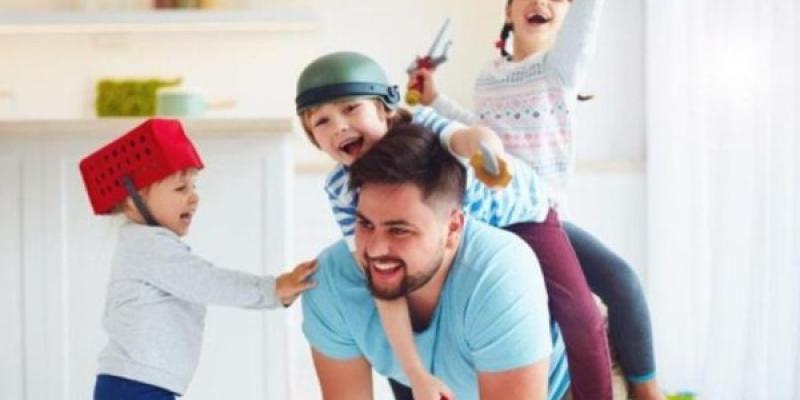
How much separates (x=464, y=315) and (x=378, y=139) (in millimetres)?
305

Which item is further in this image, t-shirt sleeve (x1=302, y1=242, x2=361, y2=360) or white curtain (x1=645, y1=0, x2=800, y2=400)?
white curtain (x1=645, y1=0, x2=800, y2=400)

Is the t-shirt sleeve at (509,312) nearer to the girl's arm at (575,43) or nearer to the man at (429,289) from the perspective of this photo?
the man at (429,289)

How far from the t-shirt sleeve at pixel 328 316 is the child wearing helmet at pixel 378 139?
99 mm

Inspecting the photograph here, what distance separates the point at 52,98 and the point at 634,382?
9.13 ft

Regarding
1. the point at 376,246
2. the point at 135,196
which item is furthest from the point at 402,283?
the point at 135,196

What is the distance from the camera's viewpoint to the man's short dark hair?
1.68m

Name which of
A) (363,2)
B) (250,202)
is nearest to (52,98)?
(363,2)

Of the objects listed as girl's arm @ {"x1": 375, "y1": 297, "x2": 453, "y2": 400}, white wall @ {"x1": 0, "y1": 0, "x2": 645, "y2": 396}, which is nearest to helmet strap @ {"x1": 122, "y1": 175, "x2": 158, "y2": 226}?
girl's arm @ {"x1": 375, "y1": 297, "x2": 453, "y2": 400}

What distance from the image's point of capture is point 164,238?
201cm

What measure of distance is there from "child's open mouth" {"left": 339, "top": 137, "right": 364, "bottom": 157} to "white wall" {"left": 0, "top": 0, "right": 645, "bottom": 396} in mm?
2348

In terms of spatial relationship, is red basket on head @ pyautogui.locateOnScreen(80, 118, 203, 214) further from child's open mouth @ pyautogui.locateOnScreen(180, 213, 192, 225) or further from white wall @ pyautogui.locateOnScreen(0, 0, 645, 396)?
white wall @ pyautogui.locateOnScreen(0, 0, 645, 396)

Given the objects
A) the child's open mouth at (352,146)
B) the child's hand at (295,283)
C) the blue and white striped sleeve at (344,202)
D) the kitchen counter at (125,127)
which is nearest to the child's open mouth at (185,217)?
the child's hand at (295,283)

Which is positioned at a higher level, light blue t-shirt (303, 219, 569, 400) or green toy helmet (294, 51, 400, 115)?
green toy helmet (294, 51, 400, 115)

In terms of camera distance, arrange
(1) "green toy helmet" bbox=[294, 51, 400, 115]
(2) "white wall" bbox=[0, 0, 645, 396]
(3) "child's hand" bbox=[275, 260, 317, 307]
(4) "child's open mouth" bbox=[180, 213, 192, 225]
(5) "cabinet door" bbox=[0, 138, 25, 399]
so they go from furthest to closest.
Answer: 1. (2) "white wall" bbox=[0, 0, 645, 396]
2. (5) "cabinet door" bbox=[0, 138, 25, 399]
3. (4) "child's open mouth" bbox=[180, 213, 192, 225]
4. (3) "child's hand" bbox=[275, 260, 317, 307]
5. (1) "green toy helmet" bbox=[294, 51, 400, 115]
